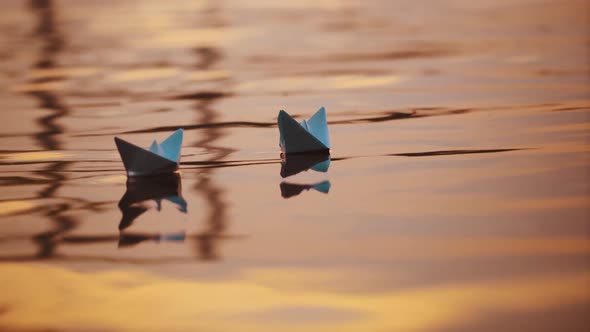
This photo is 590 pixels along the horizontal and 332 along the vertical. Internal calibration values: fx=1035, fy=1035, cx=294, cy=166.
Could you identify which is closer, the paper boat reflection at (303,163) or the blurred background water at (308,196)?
the blurred background water at (308,196)

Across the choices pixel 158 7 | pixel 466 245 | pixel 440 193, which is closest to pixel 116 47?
pixel 158 7

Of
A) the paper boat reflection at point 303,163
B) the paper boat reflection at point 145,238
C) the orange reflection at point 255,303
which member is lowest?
the orange reflection at point 255,303

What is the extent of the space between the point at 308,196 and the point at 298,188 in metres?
0.10

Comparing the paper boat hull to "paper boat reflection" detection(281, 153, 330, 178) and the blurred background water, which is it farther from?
"paper boat reflection" detection(281, 153, 330, 178)

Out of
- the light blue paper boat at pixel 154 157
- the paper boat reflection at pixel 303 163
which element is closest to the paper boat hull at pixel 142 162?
the light blue paper boat at pixel 154 157

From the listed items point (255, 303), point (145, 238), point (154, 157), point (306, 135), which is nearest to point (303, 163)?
point (306, 135)

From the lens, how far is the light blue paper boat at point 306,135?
3.15 meters

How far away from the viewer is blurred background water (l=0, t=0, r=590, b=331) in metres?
1.90

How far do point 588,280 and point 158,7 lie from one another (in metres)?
8.60

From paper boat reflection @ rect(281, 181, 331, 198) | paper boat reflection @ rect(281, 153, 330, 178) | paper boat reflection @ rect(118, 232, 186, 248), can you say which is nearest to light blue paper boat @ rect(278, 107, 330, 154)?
paper boat reflection @ rect(281, 153, 330, 178)

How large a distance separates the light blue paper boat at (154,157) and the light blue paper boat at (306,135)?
329 mm

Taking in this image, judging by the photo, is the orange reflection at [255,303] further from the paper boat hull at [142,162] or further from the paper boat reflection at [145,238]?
the paper boat hull at [142,162]

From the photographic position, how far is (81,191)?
9.49ft

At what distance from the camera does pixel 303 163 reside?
314cm
